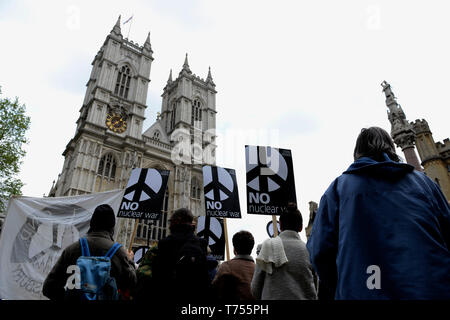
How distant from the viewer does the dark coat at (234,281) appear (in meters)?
2.80

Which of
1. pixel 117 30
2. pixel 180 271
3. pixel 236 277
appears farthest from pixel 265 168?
pixel 117 30

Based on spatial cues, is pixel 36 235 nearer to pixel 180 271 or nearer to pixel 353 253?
pixel 180 271

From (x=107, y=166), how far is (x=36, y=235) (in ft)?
74.3

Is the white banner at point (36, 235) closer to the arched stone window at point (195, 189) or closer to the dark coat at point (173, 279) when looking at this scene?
the dark coat at point (173, 279)

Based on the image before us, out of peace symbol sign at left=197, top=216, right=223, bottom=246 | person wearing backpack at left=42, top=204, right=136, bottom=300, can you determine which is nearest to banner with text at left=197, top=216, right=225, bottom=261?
peace symbol sign at left=197, top=216, right=223, bottom=246

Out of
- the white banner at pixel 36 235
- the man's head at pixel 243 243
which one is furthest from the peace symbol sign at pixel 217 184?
the man's head at pixel 243 243

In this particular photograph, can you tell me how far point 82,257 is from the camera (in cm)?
229

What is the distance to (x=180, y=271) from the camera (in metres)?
2.35
